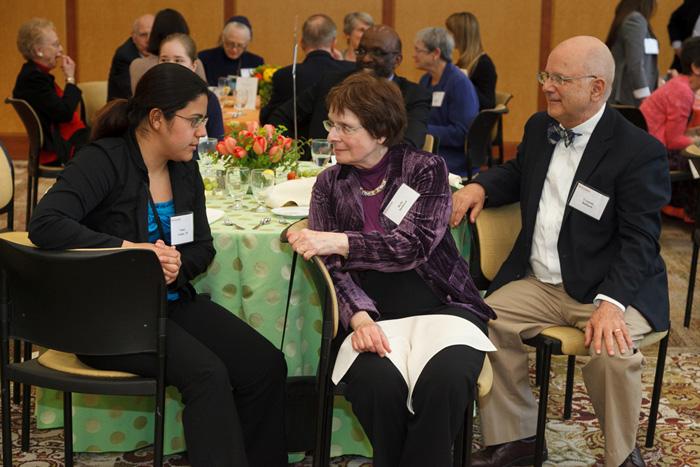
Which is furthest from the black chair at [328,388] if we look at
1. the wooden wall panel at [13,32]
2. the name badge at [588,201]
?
the wooden wall panel at [13,32]

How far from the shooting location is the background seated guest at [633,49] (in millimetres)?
7367

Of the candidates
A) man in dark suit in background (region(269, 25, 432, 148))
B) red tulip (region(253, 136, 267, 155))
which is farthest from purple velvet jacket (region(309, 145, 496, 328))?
man in dark suit in background (region(269, 25, 432, 148))

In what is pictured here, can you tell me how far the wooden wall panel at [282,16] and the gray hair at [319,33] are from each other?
12.9 ft

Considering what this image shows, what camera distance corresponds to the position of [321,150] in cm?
387

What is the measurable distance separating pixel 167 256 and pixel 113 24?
26.0 feet

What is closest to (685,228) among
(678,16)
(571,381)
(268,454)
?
(678,16)

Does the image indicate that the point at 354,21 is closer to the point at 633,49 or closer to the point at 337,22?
the point at 337,22

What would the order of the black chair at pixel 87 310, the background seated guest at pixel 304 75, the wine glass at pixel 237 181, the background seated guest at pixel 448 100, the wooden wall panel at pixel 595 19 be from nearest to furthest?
the black chair at pixel 87 310 < the wine glass at pixel 237 181 < the background seated guest at pixel 304 75 < the background seated guest at pixel 448 100 < the wooden wall panel at pixel 595 19

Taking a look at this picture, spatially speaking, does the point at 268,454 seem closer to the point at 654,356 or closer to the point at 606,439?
the point at 606,439

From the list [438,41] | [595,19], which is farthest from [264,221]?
[595,19]

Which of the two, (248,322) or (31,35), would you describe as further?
(31,35)

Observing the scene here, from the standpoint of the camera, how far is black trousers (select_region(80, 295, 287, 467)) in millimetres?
2539

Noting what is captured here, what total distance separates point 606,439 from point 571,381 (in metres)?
0.67

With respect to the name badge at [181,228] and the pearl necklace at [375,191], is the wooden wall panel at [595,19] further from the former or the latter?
the name badge at [181,228]
